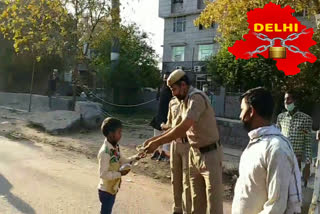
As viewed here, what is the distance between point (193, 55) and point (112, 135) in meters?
26.8

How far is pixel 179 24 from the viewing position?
31.2 metres

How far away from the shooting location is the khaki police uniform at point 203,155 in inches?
146

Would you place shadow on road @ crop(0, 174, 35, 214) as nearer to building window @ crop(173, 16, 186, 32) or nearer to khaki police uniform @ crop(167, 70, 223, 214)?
khaki police uniform @ crop(167, 70, 223, 214)

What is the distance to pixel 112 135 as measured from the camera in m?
3.51

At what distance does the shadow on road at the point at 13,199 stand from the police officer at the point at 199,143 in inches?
80.8

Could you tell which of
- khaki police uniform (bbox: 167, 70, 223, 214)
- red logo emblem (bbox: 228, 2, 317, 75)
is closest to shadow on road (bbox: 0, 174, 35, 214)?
khaki police uniform (bbox: 167, 70, 223, 214)

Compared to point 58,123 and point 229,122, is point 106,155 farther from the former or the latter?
point 58,123

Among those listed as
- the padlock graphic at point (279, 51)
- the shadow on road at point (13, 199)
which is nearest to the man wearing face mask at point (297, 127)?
the padlock graphic at point (279, 51)

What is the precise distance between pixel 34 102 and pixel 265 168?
54.0ft

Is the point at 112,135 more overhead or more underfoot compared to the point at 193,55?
more underfoot

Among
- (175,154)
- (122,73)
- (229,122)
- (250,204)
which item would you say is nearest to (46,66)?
(122,73)

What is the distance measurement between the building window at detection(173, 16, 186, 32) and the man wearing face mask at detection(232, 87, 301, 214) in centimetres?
2960

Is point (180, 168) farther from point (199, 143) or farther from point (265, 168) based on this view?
point (265, 168)

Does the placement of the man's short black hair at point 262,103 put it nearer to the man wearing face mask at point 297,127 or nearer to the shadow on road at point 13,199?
the shadow on road at point 13,199
